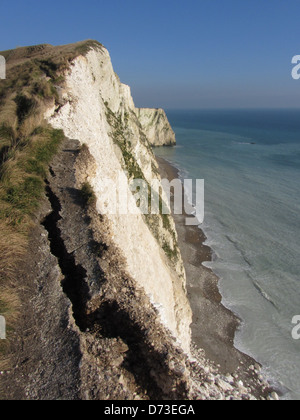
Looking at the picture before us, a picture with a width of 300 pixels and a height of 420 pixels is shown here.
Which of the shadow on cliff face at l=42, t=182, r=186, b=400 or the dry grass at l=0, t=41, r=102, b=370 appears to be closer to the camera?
the shadow on cliff face at l=42, t=182, r=186, b=400

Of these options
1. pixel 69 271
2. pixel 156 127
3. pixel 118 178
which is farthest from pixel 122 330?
pixel 156 127

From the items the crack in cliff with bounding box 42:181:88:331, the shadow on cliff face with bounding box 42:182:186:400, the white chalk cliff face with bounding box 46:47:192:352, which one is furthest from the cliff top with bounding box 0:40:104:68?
the shadow on cliff face with bounding box 42:182:186:400

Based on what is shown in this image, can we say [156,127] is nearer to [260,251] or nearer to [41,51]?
[41,51]

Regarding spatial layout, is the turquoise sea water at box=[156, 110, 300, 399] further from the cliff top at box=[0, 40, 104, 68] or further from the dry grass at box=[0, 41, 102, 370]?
the cliff top at box=[0, 40, 104, 68]

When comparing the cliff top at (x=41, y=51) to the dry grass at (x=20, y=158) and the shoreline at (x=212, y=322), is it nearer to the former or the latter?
the dry grass at (x=20, y=158)
